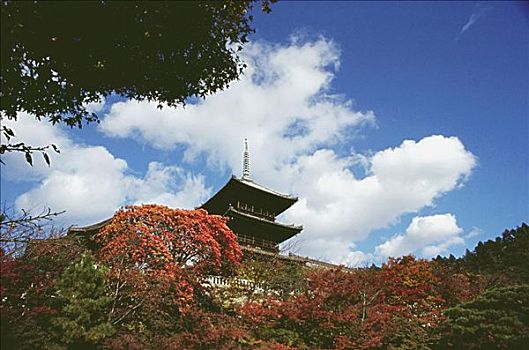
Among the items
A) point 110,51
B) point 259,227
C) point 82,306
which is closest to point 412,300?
point 259,227

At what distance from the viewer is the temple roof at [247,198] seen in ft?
76.5

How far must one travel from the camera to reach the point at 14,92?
399 cm

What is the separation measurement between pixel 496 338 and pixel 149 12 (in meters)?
11.6

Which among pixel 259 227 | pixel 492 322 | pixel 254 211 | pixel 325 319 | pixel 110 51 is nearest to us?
pixel 110 51

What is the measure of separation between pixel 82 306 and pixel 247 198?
15.9 m

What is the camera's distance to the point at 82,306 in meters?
8.44

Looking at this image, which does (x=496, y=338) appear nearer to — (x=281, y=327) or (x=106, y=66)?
(x=281, y=327)

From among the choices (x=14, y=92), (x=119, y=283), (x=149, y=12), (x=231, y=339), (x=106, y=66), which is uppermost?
(x=149, y=12)

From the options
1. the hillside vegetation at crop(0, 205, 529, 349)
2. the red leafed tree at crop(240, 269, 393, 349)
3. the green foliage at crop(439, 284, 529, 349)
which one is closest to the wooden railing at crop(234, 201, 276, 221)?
the hillside vegetation at crop(0, 205, 529, 349)

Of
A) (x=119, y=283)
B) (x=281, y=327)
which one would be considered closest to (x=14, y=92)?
(x=119, y=283)

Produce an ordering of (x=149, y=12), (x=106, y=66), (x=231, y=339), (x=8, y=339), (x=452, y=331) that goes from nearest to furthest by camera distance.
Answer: (x=149, y=12), (x=106, y=66), (x=8, y=339), (x=231, y=339), (x=452, y=331)

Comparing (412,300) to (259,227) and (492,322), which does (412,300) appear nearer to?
(492,322)

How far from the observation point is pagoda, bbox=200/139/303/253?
22.7 m

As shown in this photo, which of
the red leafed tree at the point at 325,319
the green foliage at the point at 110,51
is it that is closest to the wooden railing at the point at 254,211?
the red leafed tree at the point at 325,319
